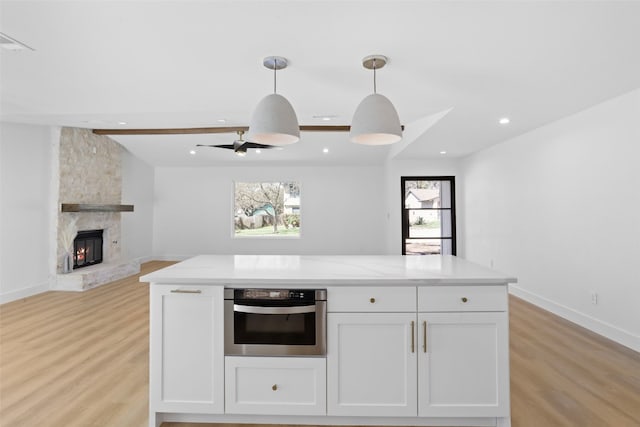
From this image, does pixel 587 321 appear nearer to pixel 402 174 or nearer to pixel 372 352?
pixel 372 352

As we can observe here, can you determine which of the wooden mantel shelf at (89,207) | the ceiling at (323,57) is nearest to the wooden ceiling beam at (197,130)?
the ceiling at (323,57)

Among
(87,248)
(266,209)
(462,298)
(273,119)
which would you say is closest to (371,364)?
(462,298)

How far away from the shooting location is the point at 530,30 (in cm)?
215

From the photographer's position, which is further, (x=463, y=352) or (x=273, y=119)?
(x=273, y=119)

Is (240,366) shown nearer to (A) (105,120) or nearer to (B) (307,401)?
(B) (307,401)

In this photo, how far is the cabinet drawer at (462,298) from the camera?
1.86m

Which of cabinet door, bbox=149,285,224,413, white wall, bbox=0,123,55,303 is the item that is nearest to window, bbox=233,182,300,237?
white wall, bbox=0,123,55,303

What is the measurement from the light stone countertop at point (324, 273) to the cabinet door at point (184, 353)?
100 mm

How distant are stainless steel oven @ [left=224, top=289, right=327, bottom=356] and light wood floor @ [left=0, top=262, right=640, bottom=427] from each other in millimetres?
646

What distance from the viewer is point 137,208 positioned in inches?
301

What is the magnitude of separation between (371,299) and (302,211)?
6.37 metres

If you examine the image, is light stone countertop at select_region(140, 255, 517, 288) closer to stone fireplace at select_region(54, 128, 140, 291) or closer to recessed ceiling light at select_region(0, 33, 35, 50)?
recessed ceiling light at select_region(0, 33, 35, 50)

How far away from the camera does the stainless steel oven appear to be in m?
1.88

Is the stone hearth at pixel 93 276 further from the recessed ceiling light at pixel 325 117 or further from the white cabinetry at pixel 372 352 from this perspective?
the white cabinetry at pixel 372 352
